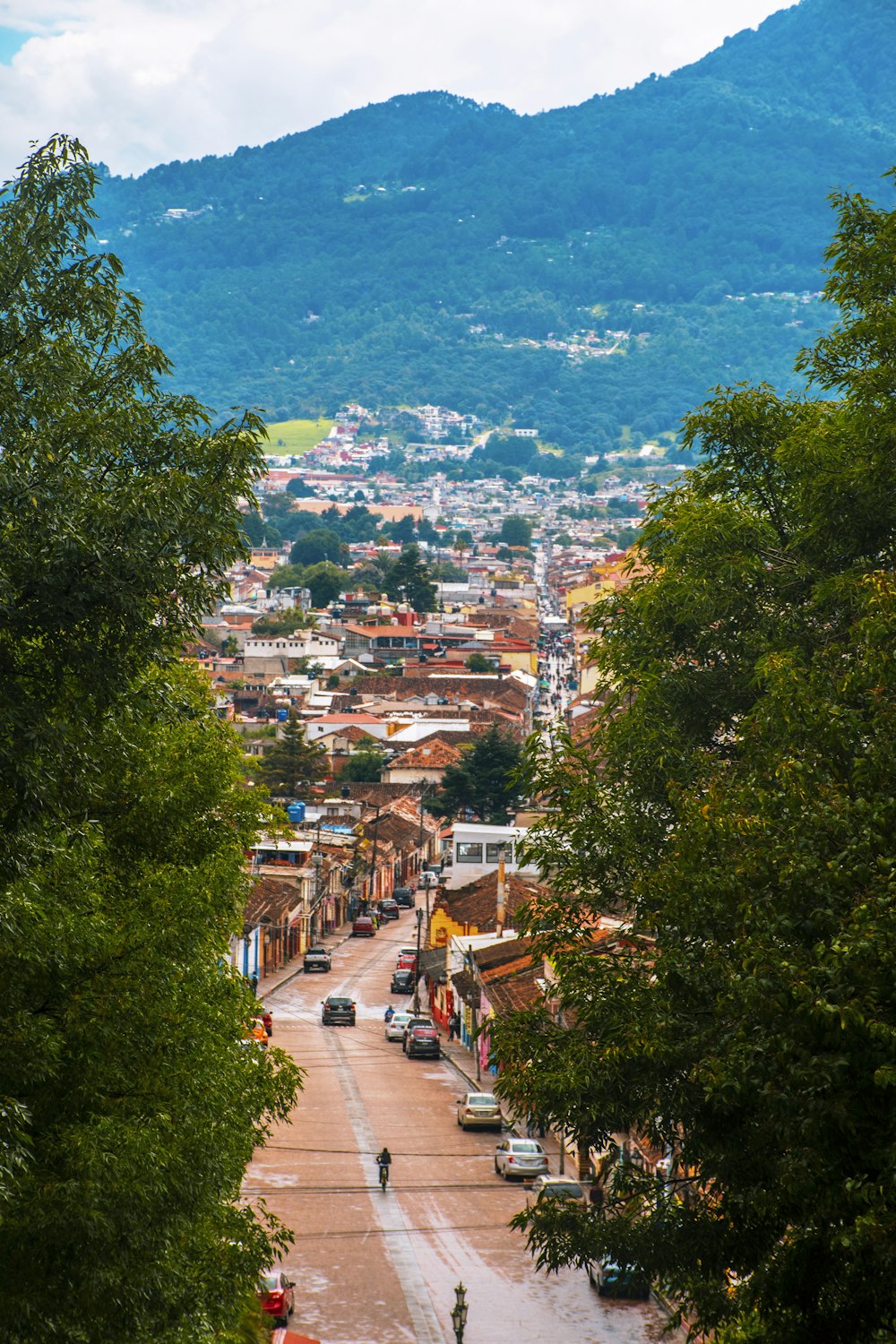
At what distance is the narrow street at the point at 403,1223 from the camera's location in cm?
1959

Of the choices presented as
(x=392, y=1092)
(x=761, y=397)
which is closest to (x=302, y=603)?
(x=392, y=1092)

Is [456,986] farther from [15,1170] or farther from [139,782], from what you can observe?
[15,1170]

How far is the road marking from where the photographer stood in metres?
19.4

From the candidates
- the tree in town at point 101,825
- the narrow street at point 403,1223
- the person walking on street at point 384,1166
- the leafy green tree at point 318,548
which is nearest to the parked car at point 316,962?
the narrow street at point 403,1223

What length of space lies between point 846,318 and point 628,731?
421 cm

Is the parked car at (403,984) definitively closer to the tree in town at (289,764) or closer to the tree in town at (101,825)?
the tree in town at (289,764)

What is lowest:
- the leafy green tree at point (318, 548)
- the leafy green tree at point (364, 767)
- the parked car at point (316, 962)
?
the parked car at point (316, 962)

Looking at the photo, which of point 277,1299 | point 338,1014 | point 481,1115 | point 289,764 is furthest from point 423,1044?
point 289,764

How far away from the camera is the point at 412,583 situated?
13362 centimetres

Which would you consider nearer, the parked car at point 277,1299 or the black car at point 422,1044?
the parked car at point 277,1299

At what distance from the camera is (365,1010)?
46875 millimetres

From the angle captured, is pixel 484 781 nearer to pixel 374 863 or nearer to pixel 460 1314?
pixel 374 863

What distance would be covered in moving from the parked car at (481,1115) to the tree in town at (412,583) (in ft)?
337

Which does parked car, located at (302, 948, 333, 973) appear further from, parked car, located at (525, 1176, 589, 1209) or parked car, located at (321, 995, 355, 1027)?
parked car, located at (525, 1176, 589, 1209)
